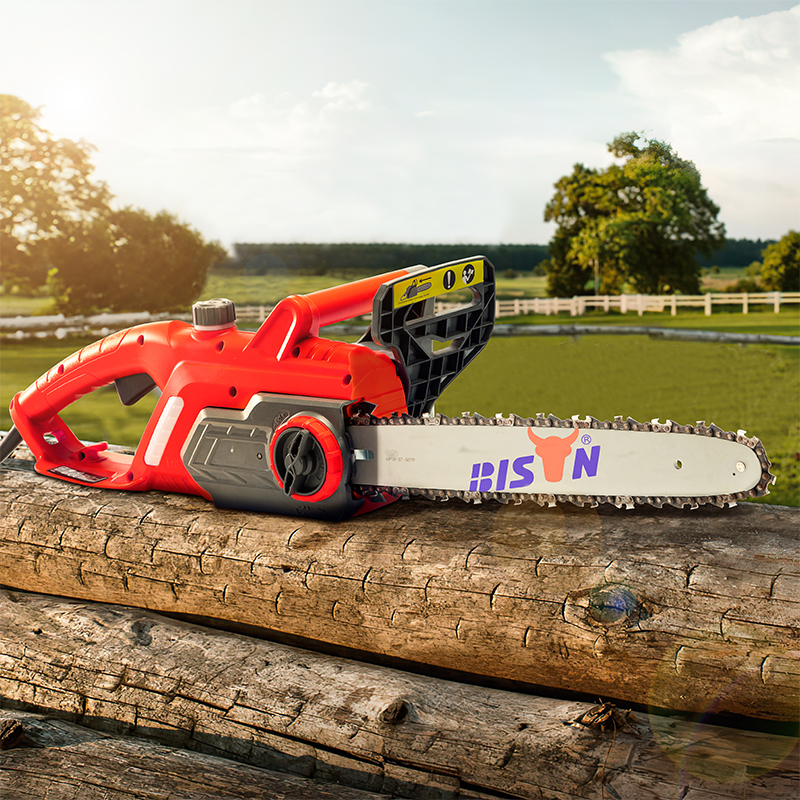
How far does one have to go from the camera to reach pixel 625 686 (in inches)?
54.2

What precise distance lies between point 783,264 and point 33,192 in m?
9.37

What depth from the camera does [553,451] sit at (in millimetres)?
1534

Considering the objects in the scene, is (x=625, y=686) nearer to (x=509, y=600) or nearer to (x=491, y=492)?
(x=509, y=600)

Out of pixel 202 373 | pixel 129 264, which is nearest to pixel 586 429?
pixel 202 373

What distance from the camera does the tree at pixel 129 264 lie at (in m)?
9.17

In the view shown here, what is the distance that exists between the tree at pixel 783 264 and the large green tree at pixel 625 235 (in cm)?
83

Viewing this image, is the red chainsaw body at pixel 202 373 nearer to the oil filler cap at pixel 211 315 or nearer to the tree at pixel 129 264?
the oil filler cap at pixel 211 315

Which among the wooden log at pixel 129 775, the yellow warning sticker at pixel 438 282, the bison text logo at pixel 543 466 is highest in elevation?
the yellow warning sticker at pixel 438 282

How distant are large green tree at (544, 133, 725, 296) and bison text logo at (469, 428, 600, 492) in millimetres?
6216

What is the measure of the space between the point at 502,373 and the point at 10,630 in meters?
7.84

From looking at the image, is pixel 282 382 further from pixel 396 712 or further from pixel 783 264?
pixel 783 264

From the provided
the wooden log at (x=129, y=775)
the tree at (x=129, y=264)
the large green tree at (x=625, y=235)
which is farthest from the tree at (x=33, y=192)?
the wooden log at (x=129, y=775)

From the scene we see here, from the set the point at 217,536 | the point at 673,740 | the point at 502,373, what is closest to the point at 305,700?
the point at 217,536

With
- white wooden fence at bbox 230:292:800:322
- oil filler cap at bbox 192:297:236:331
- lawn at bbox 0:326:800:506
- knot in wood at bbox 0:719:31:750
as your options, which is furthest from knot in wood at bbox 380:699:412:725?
white wooden fence at bbox 230:292:800:322
